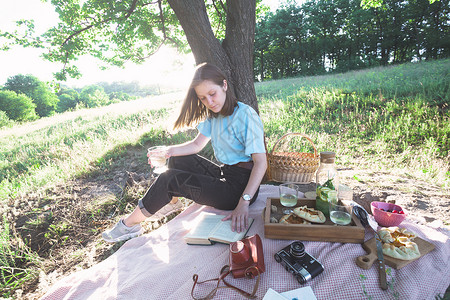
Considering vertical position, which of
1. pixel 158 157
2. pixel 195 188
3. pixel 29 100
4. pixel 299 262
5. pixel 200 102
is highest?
pixel 29 100

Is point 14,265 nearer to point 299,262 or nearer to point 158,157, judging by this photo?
point 158,157

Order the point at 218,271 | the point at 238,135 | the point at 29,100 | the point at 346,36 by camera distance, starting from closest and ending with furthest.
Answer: the point at 218,271 < the point at 238,135 < the point at 346,36 < the point at 29,100

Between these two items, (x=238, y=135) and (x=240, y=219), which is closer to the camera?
(x=240, y=219)

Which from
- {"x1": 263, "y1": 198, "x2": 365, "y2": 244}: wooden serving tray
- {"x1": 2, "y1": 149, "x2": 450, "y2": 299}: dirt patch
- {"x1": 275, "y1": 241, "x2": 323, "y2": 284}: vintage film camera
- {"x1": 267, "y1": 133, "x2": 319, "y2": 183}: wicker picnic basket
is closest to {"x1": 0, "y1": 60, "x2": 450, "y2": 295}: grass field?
{"x1": 2, "y1": 149, "x2": 450, "y2": 299}: dirt patch

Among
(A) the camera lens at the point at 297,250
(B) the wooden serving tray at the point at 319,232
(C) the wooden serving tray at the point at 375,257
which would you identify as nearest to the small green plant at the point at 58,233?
(B) the wooden serving tray at the point at 319,232

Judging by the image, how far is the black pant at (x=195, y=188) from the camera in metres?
2.31

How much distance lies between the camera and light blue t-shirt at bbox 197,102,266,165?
7.56 ft

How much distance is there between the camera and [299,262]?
165 cm

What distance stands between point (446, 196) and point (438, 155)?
6.23 ft

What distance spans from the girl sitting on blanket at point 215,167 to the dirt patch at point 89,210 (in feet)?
1.93

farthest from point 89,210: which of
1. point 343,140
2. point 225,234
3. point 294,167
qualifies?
point 343,140

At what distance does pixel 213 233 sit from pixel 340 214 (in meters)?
1.11

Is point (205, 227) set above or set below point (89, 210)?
above

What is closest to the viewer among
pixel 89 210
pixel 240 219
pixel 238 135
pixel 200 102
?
pixel 240 219
